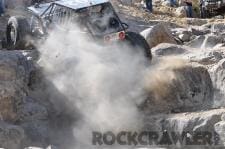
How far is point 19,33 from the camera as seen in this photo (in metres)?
10.0

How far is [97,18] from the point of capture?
371 inches

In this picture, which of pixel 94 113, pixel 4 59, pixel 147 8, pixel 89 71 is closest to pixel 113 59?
pixel 89 71

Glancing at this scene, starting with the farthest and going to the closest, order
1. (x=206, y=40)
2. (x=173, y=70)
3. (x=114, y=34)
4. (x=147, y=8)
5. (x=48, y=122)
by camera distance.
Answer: (x=147, y=8) → (x=206, y=40) → (x=114, y=34) → (x=173, y=70) → (x=48, y=122)

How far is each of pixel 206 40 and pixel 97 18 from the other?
3.25 m


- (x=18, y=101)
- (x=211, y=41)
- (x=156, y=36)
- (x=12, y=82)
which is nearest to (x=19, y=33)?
(x=12, y=82)

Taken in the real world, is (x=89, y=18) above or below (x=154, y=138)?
above

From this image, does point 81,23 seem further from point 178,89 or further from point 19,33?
point 178,89

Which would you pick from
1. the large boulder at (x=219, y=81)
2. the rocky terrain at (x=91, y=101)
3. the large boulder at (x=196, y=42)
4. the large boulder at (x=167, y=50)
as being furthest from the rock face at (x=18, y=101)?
the large boulder at (x=196, y=42)

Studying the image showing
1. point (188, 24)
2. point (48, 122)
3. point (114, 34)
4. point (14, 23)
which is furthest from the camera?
point (188, 24)

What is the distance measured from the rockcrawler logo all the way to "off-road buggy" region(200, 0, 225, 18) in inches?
499

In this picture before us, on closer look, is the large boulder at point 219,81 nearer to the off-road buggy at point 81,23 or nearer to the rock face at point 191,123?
the rock face at point 191,123

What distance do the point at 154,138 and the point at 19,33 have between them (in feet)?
13.2

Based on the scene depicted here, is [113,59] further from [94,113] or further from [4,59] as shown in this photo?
[4,59]

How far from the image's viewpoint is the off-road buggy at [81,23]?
909cm
